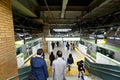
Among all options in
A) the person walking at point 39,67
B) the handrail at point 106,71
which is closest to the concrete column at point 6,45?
the person walking at point 39,67

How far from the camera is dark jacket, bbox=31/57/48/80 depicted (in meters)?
3.25

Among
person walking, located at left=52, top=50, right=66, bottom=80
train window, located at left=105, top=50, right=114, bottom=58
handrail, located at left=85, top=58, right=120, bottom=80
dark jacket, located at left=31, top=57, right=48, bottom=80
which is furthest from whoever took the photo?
train window, located at left=105, top=50, right=114, bottom=58

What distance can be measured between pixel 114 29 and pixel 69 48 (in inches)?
622

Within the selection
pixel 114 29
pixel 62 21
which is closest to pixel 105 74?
pixel 114 29

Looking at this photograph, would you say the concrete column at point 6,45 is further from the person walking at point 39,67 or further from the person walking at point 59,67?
the person walking at point 59,67

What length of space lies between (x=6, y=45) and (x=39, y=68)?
115 centimetres

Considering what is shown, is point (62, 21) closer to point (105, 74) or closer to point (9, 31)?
point (105, 74)

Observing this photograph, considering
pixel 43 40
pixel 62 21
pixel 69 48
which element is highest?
pixel 62 21

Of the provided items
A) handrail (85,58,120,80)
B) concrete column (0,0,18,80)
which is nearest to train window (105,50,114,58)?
handrail (85,58,120,80)

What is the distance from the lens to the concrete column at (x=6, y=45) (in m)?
3.33

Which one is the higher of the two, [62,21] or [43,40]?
[62,21]

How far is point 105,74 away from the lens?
6.70m

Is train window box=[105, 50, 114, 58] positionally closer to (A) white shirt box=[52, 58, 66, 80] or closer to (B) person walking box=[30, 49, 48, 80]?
(A) white shirt box=[52, 58, 66, 80]

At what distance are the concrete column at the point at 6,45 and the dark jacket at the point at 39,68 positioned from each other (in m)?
0.76
